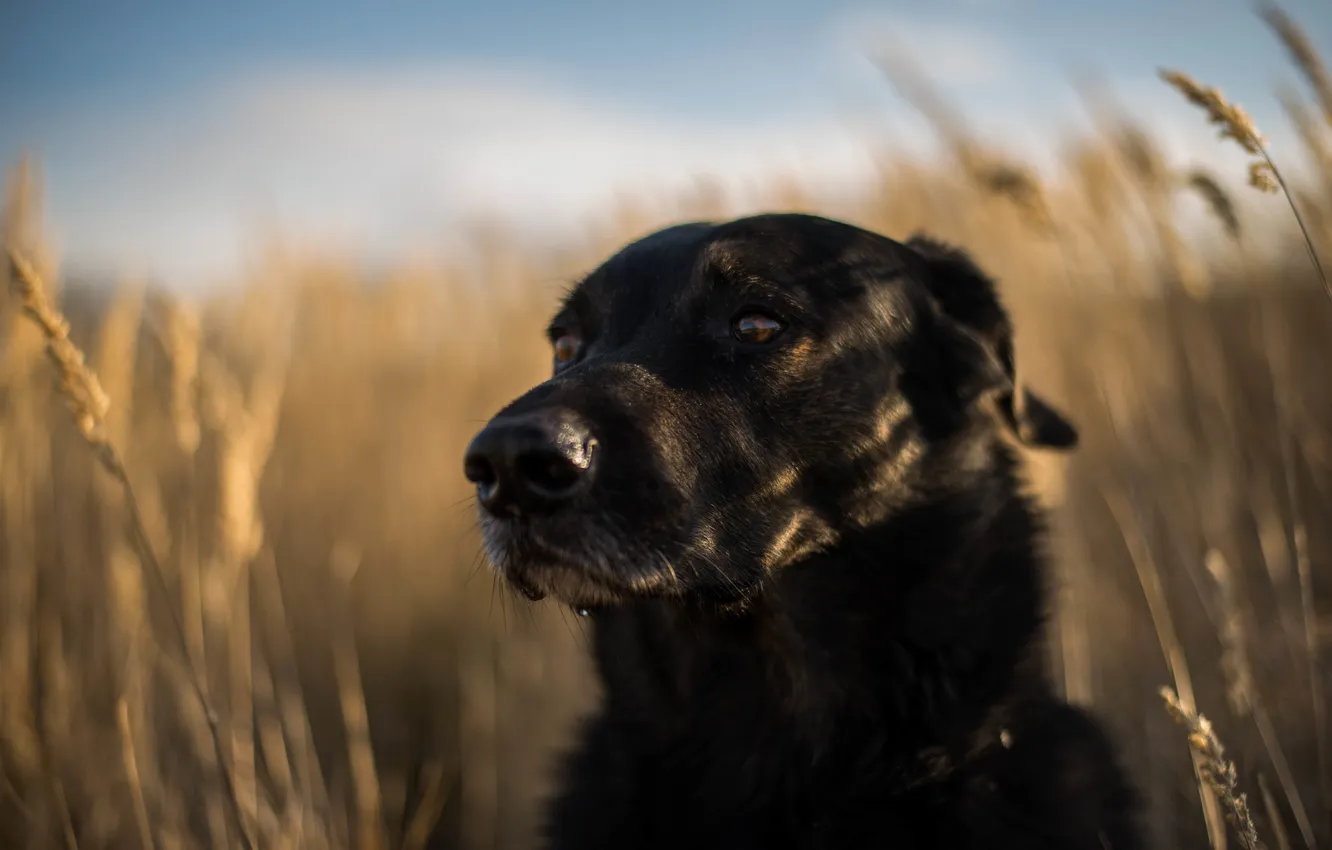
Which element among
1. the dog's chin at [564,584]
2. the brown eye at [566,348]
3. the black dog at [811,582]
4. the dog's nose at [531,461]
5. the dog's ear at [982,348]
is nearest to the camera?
the dog's nose at [531,461]

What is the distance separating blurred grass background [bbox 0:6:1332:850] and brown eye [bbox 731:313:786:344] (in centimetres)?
77

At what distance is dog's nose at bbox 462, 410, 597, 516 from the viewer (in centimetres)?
155

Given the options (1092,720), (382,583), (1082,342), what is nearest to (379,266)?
(382,583)

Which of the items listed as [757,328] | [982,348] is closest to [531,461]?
[757,328]

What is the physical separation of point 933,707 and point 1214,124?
4.25 ft

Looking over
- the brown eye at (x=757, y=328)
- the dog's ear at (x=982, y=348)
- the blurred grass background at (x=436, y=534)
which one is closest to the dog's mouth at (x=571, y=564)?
the blurred grass background at (x=436, y=534)

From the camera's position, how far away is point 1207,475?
11.3ft

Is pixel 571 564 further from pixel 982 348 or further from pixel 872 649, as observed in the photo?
pixel 982 348

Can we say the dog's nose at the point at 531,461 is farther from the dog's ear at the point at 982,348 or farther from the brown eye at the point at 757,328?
the dog's ear at the point at 982,348

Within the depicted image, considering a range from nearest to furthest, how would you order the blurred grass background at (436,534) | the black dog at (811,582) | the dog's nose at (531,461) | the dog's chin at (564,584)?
1. the dog's nose at (531,461)
2. the dog's chin at (564,584)
3. the black dog at (811,582)
4. the blurred grass background at (436,534)

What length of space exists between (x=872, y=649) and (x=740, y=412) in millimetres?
638

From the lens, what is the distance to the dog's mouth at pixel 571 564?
64.1 inches

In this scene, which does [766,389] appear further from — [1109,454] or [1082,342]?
[1109,454]

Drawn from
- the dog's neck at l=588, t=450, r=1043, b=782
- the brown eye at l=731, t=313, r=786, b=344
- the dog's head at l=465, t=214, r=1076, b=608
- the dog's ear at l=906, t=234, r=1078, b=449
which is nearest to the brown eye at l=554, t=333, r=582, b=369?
the dog's head at l=465, t=214, r=1076, b=608
